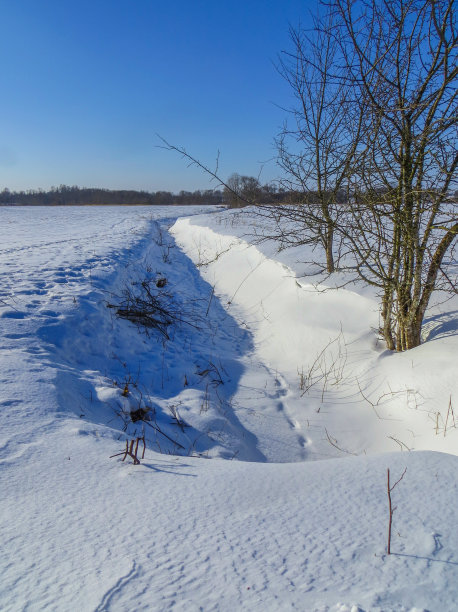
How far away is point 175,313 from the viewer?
646cm

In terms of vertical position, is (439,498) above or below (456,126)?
below

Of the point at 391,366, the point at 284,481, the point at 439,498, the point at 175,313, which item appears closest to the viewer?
the point at 439,498

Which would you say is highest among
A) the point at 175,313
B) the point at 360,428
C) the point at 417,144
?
the point at 417,144

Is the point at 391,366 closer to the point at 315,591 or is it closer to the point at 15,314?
the point at 315,591

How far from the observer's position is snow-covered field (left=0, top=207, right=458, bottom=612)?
48.5 inches

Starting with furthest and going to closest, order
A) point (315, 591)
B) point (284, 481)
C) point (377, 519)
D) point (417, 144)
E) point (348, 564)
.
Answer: point (417, 144) → point (284, 481) → point (377, 519) → point (348, 564) → point (315, 591)

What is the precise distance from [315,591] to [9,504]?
126 cm

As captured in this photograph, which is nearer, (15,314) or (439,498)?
(439,498)

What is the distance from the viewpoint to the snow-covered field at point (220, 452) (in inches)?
48.5

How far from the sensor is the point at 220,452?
3.15m

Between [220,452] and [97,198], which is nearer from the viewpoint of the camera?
[220,452]

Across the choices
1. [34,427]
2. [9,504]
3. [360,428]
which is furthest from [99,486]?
[360,428]

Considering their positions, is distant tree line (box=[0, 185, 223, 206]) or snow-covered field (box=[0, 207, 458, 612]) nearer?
snow-covered field (box=[0, 207, 458, 612])

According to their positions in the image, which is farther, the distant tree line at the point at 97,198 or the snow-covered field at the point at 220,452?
the distant tree line at the point at 97,198
